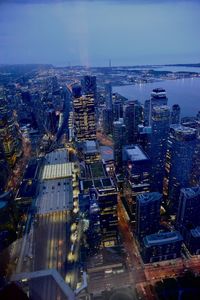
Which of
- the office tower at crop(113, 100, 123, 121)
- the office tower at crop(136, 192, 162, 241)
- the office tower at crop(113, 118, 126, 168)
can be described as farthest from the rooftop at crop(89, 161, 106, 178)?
the office tower at crop(113, 100, 123, 121)

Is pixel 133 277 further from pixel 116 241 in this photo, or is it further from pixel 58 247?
pixel 58 247

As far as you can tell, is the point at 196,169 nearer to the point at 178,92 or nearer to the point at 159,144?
the point at 159,144

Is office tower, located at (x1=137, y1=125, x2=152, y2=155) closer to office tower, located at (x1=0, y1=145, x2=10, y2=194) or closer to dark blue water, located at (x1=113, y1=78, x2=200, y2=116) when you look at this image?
office tower, located at (x1=0, y1=145, x2=10, y2=194)

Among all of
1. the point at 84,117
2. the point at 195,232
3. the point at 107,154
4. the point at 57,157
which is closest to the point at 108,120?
the point at 84,117

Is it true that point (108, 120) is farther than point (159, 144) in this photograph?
Yes

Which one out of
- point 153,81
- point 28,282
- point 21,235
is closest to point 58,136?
point 21,235

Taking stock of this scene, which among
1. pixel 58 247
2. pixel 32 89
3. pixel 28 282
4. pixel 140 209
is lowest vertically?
pixel 58 247
